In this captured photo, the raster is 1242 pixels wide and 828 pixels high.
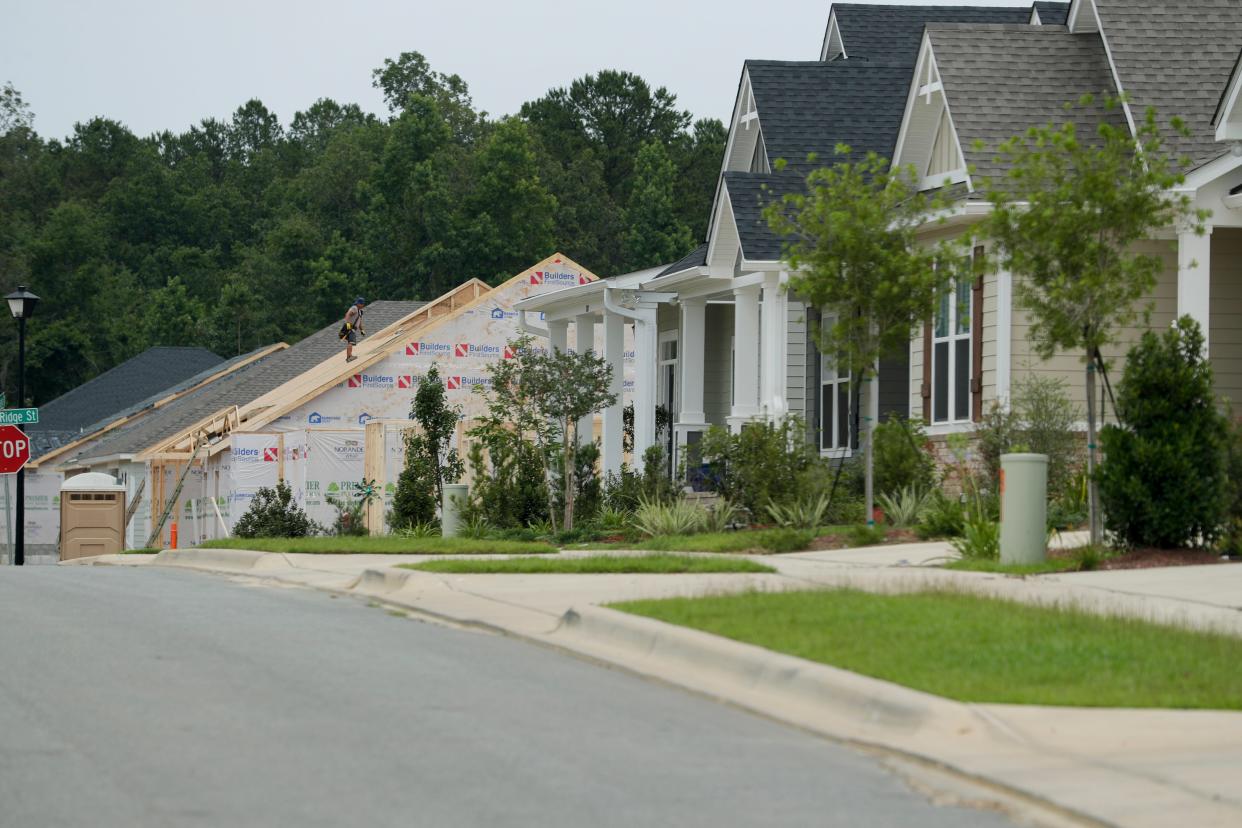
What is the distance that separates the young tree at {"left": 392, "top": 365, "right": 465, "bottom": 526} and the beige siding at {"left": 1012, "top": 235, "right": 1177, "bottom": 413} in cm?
956

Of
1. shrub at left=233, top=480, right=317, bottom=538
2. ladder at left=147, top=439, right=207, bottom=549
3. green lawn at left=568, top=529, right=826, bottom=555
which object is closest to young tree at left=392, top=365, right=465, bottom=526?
shrub at left=233, top=480, right=317, bottom=538

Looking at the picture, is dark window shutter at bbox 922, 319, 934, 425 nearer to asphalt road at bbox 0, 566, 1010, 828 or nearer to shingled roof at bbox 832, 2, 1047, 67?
shingled roof at bbox 832, 2, 1047, 67

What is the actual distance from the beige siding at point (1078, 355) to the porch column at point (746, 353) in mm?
5850

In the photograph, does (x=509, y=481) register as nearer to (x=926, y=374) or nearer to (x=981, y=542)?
(x=926, y=374)

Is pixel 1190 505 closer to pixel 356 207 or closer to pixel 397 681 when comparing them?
pixel 397 681

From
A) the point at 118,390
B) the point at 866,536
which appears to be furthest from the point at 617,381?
the point at 118,390

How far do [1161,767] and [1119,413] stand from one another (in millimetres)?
9327

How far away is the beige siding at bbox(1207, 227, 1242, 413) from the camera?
873 inches

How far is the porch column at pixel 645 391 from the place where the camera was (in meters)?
28.7

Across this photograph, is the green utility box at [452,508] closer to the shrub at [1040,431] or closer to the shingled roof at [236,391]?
the shrub at [1040,431]

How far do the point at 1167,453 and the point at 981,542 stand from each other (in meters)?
1.93

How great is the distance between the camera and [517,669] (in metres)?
10.6

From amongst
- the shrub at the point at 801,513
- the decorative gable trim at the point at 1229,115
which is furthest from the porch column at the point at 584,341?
the decorative gable trim at the point at 1229,115

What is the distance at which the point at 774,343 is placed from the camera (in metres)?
25.9
